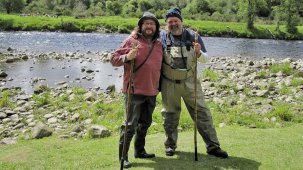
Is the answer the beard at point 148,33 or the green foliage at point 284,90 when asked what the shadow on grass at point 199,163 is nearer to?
the beard at point 148,33

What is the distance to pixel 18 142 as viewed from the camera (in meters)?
11.7

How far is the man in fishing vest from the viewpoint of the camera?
8406 mm

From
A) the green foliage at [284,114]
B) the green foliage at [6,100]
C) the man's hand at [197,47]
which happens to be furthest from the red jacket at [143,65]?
the green foliage at [6,100]

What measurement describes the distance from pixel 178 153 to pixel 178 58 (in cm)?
225

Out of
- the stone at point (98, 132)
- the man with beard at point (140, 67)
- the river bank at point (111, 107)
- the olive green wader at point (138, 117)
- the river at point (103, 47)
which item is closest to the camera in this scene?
the man with beard at point (140, 67)

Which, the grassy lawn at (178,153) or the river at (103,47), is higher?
the grassy lawn at (178,153)

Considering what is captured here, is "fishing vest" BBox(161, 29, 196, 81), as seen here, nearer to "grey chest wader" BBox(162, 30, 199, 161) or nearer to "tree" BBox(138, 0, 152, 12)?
"grey chest wader" BBox(162, 30, 199, 161)

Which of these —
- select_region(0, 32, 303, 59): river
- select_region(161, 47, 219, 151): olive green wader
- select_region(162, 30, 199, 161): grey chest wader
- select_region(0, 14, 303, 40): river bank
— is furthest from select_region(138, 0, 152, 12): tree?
select_region(162, 30, 199, 161): grey chest wader

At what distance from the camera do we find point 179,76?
8469 mm

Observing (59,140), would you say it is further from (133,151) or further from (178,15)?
(178,15)

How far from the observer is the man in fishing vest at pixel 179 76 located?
27.6 feet

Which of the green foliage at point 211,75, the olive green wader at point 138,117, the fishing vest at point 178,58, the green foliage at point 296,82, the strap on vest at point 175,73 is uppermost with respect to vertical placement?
the fishing vest at point 178,58

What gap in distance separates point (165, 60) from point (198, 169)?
93.4 inches

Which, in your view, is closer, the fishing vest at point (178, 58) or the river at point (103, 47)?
the fishing vest at point (178, 58)
